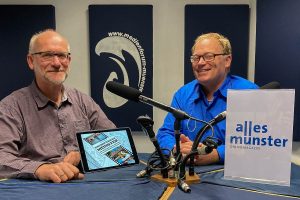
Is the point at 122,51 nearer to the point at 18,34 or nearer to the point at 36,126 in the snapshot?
the point at 18,34

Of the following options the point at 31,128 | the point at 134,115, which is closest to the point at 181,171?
the point at 31,128

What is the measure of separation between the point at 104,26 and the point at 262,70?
4.77ft

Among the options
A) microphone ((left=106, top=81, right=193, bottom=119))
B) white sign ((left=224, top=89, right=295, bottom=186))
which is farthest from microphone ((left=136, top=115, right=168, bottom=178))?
white sign ((left=224, top=89, right=295, bottom=186))

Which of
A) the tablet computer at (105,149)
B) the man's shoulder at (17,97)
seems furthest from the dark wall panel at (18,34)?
the tablet computer at (105,149)

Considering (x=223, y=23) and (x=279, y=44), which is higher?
(x=223, y=23)

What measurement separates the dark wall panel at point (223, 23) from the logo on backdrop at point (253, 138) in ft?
5.53

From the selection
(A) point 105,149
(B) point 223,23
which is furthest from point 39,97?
(B) point 223,23

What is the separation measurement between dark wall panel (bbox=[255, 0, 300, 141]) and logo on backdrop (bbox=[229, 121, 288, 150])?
64.2 inches

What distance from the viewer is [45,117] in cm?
164

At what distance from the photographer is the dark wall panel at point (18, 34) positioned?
9.39 feet

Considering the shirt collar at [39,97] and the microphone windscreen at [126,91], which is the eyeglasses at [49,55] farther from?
the microphone windscreen at [126,91]

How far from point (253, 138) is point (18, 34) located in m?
2.41

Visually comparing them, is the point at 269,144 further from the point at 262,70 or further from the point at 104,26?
the point at 104,26

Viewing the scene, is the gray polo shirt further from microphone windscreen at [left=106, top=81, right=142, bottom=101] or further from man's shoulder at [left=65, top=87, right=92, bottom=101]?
microphone windscreen at [left=106, top=81, right=142, bottom=101]
